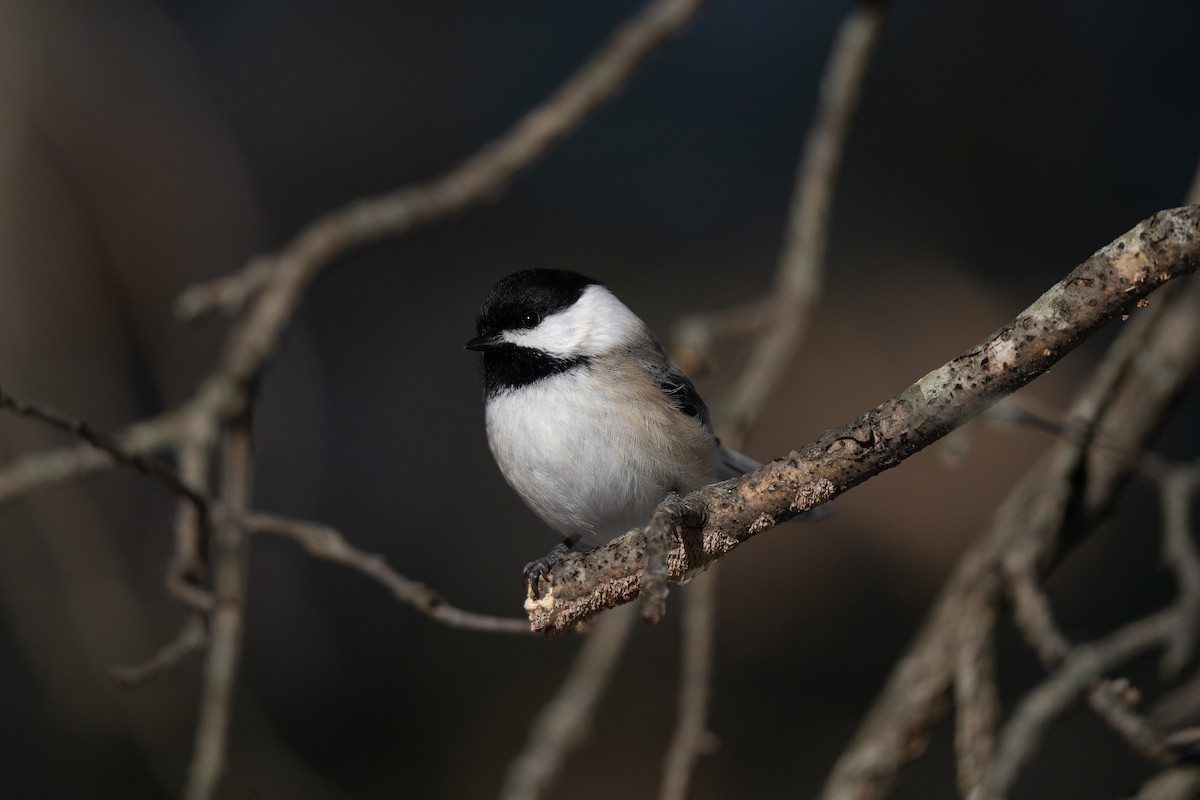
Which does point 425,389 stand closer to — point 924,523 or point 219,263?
point 219,263

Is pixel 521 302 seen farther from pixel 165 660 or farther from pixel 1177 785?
pixel 1177 785

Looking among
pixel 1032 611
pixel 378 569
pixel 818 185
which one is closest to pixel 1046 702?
pixel 1032 611

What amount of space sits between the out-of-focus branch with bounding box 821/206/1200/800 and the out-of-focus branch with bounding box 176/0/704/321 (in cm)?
128

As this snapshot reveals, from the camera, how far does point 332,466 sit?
4.00 m

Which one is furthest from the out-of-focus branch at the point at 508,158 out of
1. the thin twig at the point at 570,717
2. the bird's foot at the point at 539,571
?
the thin twig at the point at 570,717

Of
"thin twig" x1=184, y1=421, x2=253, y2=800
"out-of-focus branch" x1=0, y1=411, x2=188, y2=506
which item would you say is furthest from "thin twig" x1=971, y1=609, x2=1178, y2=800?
"out-of-focus branch" x1=0, y1=411, x2=188, y2=506

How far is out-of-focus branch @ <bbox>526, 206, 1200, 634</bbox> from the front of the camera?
0.99 m

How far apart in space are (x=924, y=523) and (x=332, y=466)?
212cm

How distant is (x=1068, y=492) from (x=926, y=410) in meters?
1.24

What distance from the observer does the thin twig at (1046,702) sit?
1.53 metres

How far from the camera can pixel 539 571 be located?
1835 mm

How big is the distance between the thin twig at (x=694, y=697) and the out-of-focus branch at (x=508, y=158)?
3.54 feet

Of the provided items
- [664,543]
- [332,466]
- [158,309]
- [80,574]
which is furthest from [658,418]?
[332,466]

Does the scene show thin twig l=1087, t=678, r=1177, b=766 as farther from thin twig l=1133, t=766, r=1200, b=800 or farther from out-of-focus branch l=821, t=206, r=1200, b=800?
out-of-focus branch l=821, t=206, r=1200, b=800
